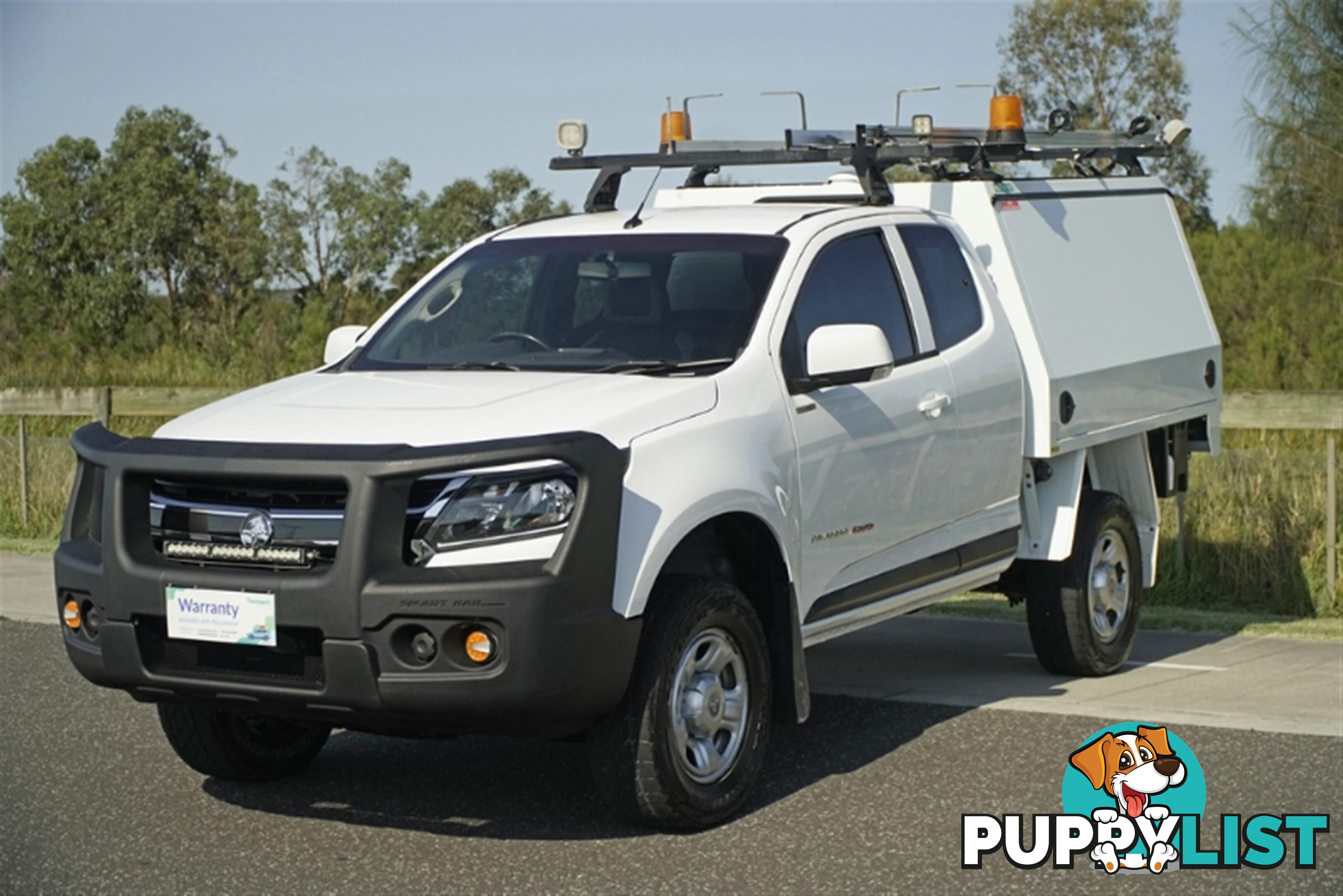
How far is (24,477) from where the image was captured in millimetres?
14984

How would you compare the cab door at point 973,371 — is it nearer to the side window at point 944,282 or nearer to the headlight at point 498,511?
the side window at point 944,282

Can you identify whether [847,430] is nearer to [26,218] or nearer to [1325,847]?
[1325,847]

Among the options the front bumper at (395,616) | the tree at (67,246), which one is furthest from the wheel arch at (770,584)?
the tree at (67,246)

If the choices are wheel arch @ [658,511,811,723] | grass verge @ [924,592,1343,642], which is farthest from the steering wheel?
grass verge @ [924,592,1343,642]

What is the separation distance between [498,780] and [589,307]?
1.79 m

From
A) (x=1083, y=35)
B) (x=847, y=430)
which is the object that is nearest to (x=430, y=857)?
(x=847, y=430)

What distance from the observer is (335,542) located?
5523mm

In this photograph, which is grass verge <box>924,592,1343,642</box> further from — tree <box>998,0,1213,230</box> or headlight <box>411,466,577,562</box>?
tree <box>998,0,1213,230</box>

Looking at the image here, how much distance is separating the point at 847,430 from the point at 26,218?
192 feet

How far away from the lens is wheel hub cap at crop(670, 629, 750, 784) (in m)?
5.96

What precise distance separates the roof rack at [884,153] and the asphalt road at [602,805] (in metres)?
2.34

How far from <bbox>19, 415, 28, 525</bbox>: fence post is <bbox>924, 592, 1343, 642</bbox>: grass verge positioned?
301 inches

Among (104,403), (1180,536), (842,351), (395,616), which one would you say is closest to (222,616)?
(395,616)

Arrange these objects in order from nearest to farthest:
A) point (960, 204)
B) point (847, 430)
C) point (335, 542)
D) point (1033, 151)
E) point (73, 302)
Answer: point (335, 542) → point (847, 430) → point (960, 204) → point (1033, 151) → point (73, 302)
